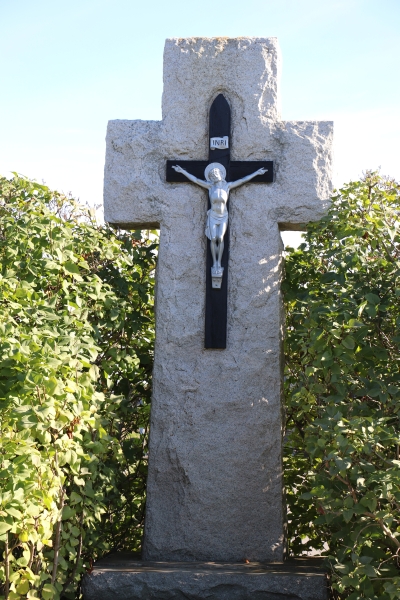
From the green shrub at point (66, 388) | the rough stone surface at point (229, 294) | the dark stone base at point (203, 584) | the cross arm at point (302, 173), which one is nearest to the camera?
the green shrub at point (66, 388)

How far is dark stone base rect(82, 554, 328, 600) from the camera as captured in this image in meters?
3.82

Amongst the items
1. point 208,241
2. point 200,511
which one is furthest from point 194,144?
point 200,511

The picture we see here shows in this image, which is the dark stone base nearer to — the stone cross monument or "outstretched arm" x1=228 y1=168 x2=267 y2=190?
the stone cross monument

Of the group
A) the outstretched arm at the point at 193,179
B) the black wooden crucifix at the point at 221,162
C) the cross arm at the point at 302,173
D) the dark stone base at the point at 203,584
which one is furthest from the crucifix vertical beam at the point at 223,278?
the dark stone base at the point at 203,584

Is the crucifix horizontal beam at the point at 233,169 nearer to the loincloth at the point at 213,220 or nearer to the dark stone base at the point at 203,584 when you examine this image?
the loincloth at the point at 213,220

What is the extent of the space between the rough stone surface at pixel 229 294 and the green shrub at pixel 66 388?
0.90ft

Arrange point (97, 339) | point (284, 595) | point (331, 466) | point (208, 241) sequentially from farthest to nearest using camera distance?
point (208, 241) < point (97, 339) < point (284, 595) < point (331, 466)

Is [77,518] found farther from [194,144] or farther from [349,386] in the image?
[194,144]

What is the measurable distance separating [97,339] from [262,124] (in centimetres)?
170

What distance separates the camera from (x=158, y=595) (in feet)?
12.6

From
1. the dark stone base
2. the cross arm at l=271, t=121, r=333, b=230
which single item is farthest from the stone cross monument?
the dark stone base

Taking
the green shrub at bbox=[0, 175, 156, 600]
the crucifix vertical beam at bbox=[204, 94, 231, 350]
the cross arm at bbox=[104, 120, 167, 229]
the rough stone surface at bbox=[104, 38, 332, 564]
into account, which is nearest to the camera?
the green shrub at bbox=[0, 175, 156, 600]

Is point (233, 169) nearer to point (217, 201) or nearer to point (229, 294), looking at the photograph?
point (217, 201)

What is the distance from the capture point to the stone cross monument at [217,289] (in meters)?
4.37
